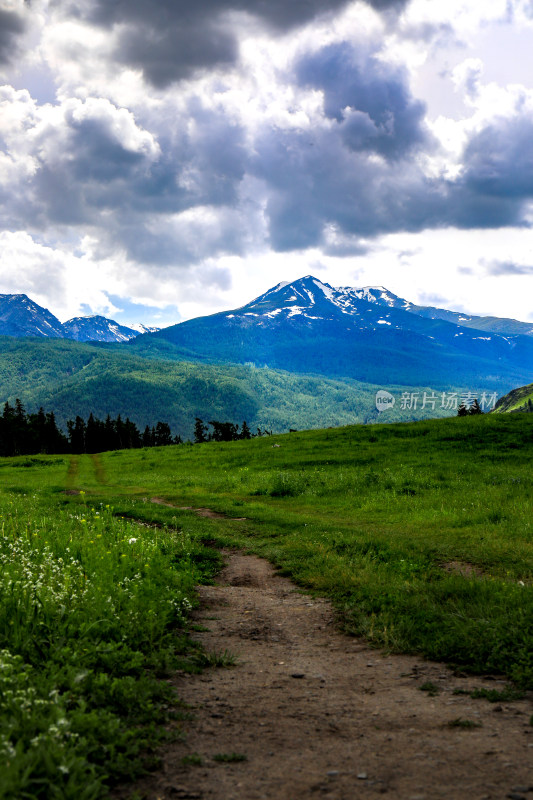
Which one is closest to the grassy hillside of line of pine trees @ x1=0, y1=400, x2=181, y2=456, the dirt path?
Result: the dirt path

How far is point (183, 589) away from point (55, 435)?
394 feet

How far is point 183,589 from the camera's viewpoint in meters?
10.0

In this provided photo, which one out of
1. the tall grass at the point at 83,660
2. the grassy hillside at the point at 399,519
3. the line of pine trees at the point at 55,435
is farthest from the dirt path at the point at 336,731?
the line of pine trees at the point at 55,435

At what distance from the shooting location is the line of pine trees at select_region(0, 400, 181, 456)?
10712 cm

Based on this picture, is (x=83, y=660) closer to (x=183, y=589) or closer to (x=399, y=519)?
(x=183, y=589)

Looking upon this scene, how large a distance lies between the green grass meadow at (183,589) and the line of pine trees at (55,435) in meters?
92.2

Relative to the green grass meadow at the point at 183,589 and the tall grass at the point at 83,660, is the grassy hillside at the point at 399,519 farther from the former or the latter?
the tall grass at the point at 83,660

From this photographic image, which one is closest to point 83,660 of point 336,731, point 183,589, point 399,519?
point 336,731

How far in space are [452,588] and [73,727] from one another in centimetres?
731

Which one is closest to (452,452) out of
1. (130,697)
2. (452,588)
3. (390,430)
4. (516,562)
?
(390,430)

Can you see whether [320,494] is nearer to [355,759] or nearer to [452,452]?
[452,452]

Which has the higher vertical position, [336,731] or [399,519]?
[336,731]

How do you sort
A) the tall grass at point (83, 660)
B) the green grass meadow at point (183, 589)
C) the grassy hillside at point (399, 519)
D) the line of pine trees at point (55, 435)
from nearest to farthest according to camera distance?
the tall grass at point (83, 660) → the green grass meadow at point (183, 589) → the grassy hillside at point (399, 519) → the line of pine trees at point (55, 435)

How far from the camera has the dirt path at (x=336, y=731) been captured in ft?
13.5
